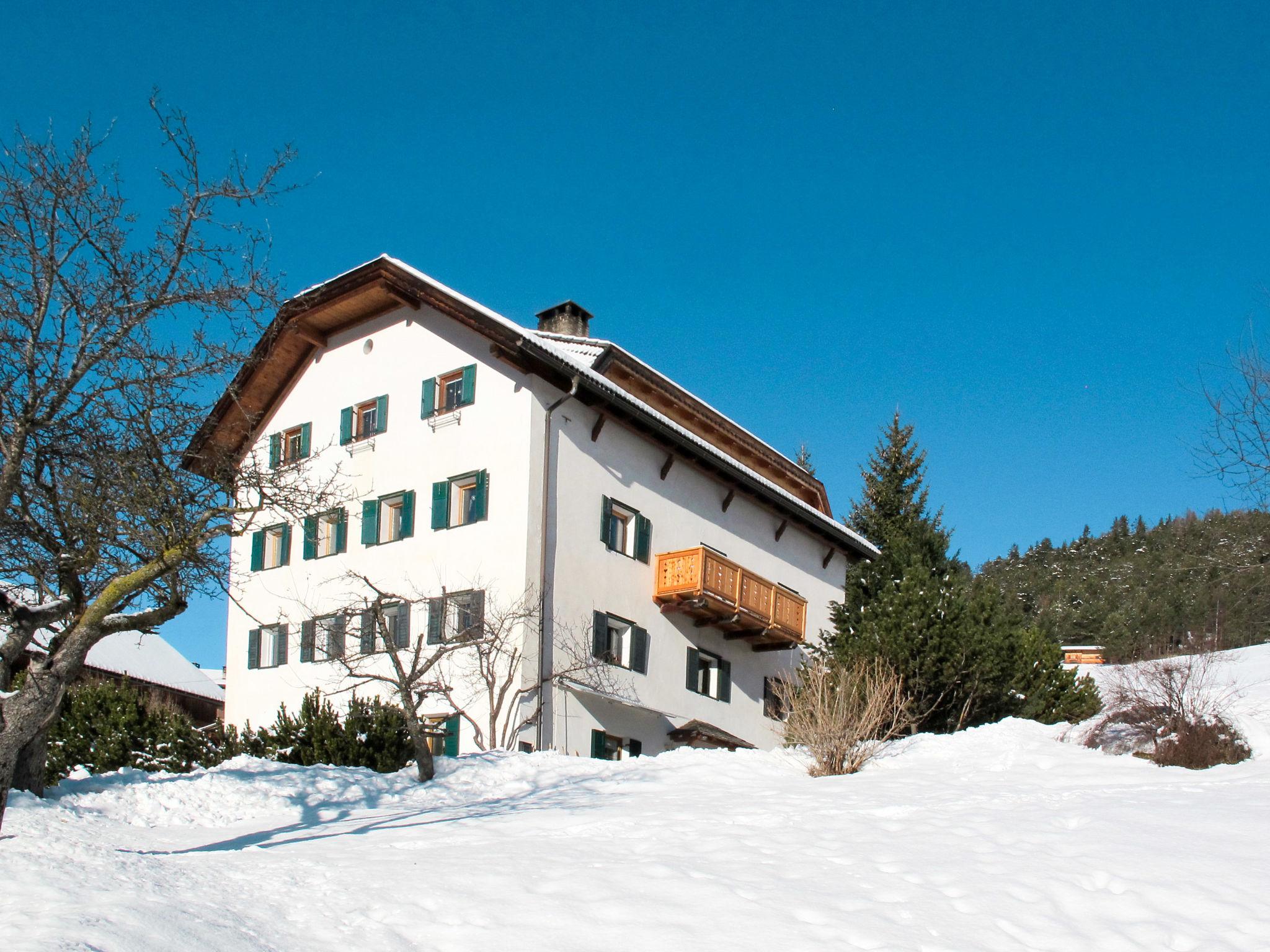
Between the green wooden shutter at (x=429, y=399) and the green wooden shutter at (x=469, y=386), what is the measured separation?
0.77m

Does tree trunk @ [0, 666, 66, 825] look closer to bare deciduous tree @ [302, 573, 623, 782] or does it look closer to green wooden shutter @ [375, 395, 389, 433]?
bare deciduous tree @ [302, 573, 623, 782]

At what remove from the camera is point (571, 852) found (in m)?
11.9

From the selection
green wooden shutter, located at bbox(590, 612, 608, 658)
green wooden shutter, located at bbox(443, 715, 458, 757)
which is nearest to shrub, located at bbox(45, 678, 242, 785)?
green wooden shutter, located at bbox(443, 715, 458, 757)

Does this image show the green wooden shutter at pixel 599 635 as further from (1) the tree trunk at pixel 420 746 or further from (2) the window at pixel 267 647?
(1) the tree trunk at pixel 420 746

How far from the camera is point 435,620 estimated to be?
2628cm

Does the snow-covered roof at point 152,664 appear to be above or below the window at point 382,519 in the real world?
below

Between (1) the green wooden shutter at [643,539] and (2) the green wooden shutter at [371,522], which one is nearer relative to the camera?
(2) the green wooden shutter at [371,522]

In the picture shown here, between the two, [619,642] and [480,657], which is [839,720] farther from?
[619,642]

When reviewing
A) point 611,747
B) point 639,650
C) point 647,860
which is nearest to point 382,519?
point 639,650

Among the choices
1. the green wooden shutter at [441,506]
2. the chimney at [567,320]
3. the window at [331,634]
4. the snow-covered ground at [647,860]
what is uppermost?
the chimney at [567,320]

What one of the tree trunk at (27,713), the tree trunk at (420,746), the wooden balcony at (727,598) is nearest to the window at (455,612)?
the wooden balcony at (727,598)

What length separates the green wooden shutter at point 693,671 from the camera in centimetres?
2994

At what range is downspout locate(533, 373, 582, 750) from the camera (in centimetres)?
2552

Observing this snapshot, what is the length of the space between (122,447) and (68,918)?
6.55 metres
